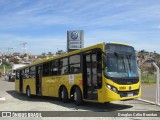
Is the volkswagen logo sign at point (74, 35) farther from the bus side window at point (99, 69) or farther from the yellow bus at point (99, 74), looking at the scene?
the bus side window at point (99, 69)

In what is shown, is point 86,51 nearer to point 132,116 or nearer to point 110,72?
point 110,72

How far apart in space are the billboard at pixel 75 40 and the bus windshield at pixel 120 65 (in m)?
29.0

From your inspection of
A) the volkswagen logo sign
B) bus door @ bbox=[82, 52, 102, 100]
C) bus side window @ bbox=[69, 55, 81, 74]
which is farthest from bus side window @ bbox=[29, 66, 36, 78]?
the volkswagen logo sign

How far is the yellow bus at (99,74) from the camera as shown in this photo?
46.4ft

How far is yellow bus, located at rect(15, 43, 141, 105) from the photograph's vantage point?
1413 cm

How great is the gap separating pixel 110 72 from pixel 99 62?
2.31ft

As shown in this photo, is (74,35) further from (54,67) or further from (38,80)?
(54,67)

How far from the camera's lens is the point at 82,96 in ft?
52.2

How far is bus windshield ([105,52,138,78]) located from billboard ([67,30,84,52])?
28980 mm

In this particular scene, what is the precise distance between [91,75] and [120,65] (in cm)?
146

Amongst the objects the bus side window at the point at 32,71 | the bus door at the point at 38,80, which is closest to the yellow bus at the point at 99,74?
the bus door at the point at 38,80

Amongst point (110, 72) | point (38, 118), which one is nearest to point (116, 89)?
point (110, 72)

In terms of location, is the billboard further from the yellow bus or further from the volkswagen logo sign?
the yellow bus

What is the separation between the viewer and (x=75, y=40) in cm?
4466
